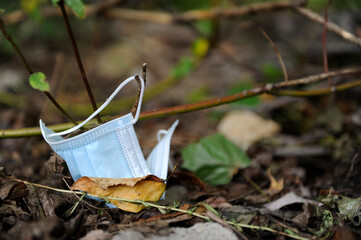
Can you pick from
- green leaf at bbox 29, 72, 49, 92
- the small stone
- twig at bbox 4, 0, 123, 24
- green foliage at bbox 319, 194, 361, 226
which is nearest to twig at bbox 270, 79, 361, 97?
green foliage at bbox 319, 194, 361, 226

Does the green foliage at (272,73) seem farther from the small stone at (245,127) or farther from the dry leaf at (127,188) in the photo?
A: the dry leaf at (127,188)

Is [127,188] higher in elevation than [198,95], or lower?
higher

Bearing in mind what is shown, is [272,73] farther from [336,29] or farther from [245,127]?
[336,29]

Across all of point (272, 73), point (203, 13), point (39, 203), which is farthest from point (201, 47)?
point (39, 203)

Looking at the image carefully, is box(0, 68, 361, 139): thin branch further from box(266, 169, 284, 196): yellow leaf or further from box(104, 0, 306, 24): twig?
box(104, 0, 306, 24): twig

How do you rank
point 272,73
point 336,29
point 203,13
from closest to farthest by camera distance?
1. point 336,29
2. point 203,13
3. point 272,73

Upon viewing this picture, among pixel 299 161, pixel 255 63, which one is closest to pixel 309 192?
pixel 299 161

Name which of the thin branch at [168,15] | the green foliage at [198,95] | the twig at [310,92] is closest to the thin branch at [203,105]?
the twig at [310,92]
